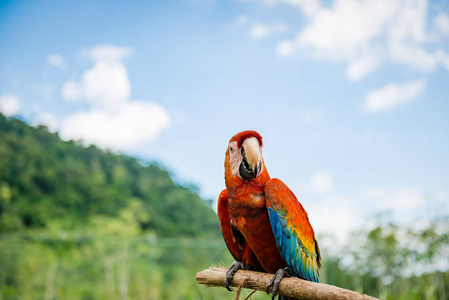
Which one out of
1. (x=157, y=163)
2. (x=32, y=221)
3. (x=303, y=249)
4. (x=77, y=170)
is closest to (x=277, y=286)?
(x=303, y=249)

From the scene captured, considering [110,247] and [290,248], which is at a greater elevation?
[110,247]

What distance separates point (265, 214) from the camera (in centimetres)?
173

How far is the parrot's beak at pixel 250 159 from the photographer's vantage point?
1.59 metres

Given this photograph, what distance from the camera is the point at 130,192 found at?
42.5ft

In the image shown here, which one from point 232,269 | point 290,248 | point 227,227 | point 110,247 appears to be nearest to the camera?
point 290,248

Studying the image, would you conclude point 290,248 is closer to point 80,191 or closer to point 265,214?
point 265,214

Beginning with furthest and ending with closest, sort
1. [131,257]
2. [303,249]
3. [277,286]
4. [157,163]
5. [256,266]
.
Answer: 1. [157,163]
2. [131,257]
3. [256,266]
4. [303,249]
5. [277,286]

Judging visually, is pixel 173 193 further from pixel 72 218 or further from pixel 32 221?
pixel 32 221

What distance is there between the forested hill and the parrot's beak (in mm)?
9659

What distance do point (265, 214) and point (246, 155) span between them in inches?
12.6

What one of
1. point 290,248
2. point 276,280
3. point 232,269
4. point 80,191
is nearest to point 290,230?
point 290,248

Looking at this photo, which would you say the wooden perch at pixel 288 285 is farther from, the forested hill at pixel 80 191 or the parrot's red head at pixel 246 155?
the forested hill at pixel 80 191

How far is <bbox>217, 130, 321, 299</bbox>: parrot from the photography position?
165cm

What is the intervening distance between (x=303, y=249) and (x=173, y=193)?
11784 mm
